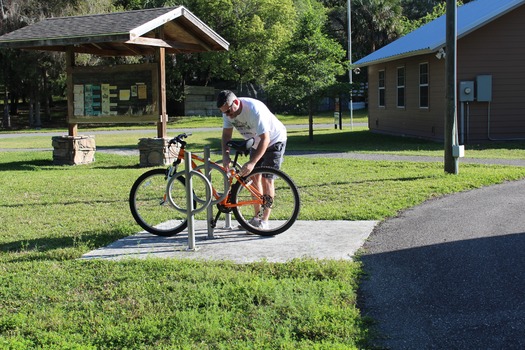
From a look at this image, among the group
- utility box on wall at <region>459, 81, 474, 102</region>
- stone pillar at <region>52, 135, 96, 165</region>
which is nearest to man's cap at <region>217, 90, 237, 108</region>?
stone pillar at <region>52, 135, 96, 165</region>

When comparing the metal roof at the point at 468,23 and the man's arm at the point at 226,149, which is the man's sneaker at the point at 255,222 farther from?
the metal roof at the point at 468,23

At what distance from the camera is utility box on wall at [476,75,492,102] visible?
18.2 meters

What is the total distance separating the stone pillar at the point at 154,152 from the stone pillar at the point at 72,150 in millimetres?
1994

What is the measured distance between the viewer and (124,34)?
13.0m

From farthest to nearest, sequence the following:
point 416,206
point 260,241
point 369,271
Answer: point 416,206 < point 260,241 < point 369,271

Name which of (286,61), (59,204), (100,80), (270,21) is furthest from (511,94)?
(270,21)

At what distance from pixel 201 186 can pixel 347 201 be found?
8.27ft

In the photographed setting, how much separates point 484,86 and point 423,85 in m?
2.36

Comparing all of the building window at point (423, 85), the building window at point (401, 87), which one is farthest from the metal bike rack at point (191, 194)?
the building window at point (401, 87)

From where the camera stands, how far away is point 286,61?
70.5ft

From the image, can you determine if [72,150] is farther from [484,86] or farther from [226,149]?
[484,86]

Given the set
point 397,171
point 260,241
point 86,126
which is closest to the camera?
Answer: point 260,241

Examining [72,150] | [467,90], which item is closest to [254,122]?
[72,150]

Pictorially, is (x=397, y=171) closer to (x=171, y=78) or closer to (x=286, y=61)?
(x=286, y=61)
